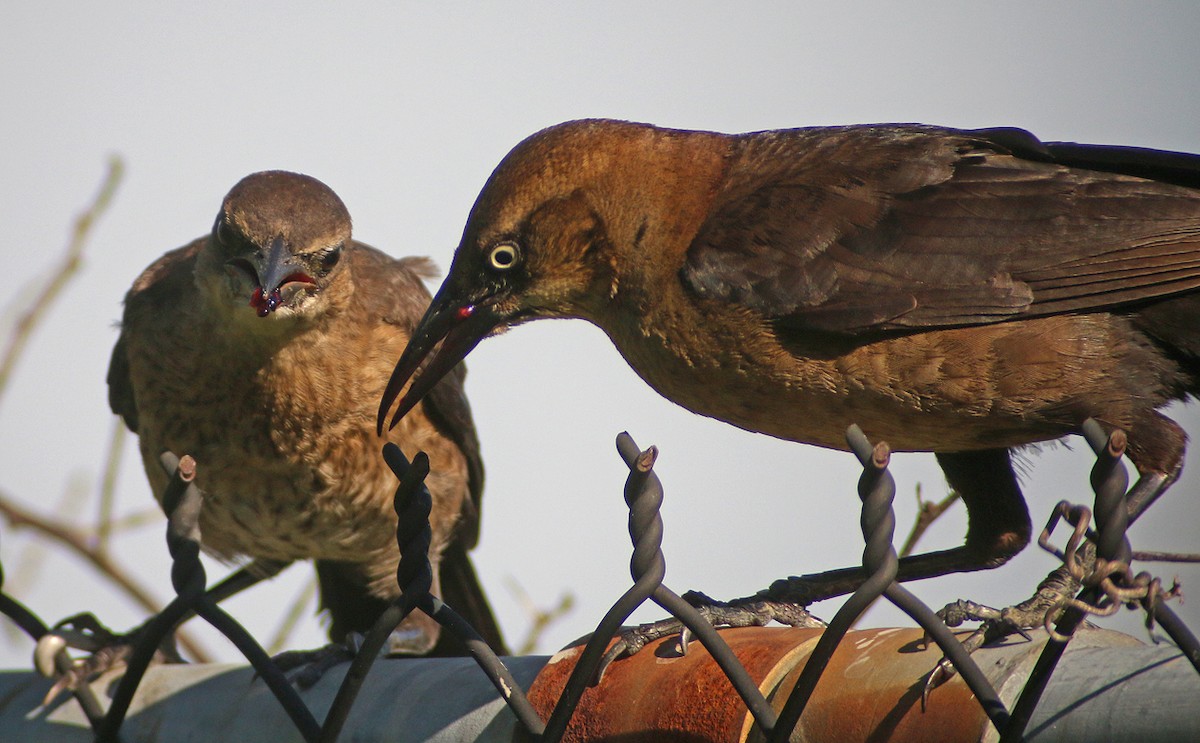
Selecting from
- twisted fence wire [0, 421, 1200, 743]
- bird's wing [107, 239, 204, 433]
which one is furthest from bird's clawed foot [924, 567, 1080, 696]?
bird's wing [107, 239, 204, 433]

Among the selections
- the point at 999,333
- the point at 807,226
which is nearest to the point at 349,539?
the point at 807,226

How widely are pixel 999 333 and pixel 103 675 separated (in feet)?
7.38

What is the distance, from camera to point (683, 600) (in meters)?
1.74

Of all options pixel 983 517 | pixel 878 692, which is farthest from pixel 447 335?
pixel 878 692

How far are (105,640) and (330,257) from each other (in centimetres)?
145

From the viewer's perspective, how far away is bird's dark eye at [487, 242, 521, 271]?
3.47 m

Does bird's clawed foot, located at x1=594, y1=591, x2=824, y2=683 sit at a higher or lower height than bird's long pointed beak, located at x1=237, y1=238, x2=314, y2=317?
lower

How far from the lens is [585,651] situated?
1.74m

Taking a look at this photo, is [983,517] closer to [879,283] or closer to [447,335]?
[879,283]

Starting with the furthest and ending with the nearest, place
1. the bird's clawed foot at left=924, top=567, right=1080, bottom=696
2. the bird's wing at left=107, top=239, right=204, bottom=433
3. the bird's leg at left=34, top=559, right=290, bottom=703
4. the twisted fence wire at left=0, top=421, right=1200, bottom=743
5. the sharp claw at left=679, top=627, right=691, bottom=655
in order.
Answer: the bird's wing at left=107, top=239, right=204, bottom=433 < the bird's leg at left=34, top=559, right=290, bottom=703 < the bird's clawed foot at left=924, top=567, right=1080, bottom=696 < the sharp claw at left=679, top=627, right=691, bottom=655 < the twisted fence wire at left=0, top=421, right=1200, bottom=743

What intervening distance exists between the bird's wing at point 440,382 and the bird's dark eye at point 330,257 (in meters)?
0.31

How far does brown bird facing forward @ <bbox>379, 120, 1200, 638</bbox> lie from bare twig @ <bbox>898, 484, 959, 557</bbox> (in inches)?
2.6

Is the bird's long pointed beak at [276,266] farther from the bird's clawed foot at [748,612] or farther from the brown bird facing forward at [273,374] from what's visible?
the bird's clawed foot at [748,612]

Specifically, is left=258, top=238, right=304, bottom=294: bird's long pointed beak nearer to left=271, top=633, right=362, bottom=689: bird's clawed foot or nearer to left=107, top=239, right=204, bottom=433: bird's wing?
left=107, top=239, right=204, bottom=433: bird's wing
